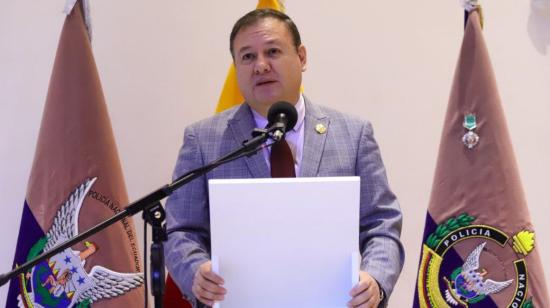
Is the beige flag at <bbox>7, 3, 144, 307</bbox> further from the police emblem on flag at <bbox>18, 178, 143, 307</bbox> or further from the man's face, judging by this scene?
the man's face

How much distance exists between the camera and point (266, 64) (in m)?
2.21

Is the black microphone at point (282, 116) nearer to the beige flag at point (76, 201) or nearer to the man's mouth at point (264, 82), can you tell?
the man's mouth at point (264, 82)

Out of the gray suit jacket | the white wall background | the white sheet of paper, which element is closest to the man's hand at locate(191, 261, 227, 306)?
the white sheet of paper

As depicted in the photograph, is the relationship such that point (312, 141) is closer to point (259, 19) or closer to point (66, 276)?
point (259, 19)

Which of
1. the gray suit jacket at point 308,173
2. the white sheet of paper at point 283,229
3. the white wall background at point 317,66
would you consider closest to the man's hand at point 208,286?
the white sheet of paper at point 283,229

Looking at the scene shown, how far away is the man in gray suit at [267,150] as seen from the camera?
208 centimetres

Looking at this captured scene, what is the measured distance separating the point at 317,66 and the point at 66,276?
171 centimetres

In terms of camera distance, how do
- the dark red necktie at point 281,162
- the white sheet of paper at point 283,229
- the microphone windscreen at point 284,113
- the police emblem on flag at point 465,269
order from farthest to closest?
1. the police emblem on flag at point 465,269
2. the dark red necktie at point 281,162
3. the microphone windscreen at point 284,113
4. the white sheet of paper at point 283,229

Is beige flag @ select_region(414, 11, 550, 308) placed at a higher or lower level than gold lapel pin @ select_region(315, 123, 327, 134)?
lower

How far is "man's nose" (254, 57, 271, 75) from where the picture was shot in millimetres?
2193

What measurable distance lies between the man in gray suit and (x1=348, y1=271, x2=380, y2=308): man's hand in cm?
22

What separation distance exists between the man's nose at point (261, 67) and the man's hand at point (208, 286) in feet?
2.36

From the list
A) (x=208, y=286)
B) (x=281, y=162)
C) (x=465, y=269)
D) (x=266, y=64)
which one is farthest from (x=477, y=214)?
(x=208, y=286)

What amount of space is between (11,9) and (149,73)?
0.81 metres
